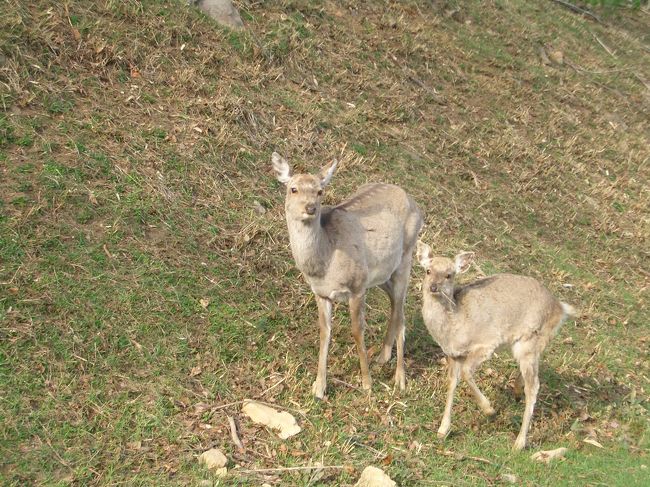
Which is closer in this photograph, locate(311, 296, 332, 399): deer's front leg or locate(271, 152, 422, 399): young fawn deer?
locate(271, 152, 422, 399): young fawn deer

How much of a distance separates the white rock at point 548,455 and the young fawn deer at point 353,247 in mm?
1593

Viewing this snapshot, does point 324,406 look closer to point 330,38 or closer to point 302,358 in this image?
point 302,358

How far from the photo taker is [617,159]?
1647cm

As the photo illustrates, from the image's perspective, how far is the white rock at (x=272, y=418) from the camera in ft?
23.2

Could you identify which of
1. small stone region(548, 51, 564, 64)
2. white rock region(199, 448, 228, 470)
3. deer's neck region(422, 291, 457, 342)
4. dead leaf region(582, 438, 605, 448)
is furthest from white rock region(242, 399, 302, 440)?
small stone region(548, 51, 564, 64)

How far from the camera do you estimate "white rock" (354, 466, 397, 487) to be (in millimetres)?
6379

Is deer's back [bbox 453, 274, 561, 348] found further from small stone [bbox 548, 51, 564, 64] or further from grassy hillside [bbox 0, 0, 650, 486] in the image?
small stone [bbox 548, 51, 564, 64]

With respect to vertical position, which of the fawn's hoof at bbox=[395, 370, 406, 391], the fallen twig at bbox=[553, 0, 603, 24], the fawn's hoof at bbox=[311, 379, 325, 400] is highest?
the fallen twig at bbox=[553, 0, 603, 24]

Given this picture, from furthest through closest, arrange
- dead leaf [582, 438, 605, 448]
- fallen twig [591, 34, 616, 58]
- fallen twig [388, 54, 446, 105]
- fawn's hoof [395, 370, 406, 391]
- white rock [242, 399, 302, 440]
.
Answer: fallen twig [591, 34, 616, 58], fallen twig [388, 54, 446, 105], fawn's hoof [395, 370, 406, 391], dead leaf [582, 438, 605, 448], white rock [242, 399, 302, 440]

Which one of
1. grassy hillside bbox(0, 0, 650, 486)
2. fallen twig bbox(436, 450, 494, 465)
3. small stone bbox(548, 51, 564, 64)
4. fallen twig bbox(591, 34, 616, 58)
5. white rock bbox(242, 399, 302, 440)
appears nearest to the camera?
grassy hillside bbox(0, 0, 650, 486)

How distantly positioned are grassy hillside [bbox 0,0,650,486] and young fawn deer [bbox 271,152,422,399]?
504mm

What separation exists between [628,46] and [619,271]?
13.1 m

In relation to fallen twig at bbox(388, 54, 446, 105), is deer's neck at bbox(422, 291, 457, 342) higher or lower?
higher

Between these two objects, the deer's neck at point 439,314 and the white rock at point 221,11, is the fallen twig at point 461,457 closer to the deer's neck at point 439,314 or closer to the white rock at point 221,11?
the deer's neck at point 439,314
